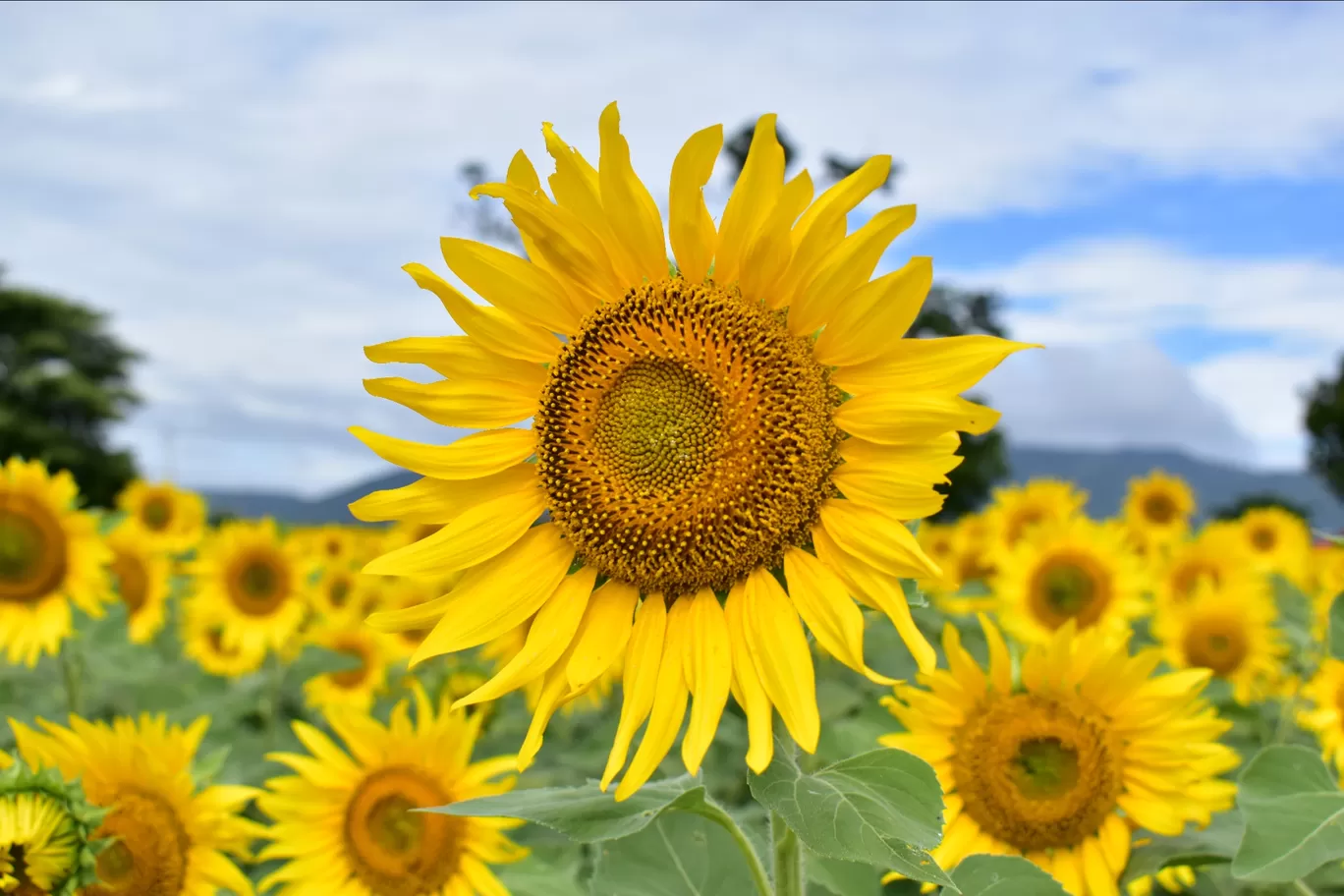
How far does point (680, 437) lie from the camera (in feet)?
6.70

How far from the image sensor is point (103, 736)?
3084 millimetres

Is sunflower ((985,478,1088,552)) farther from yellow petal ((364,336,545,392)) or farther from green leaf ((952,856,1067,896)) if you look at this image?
yellow petal ((364,336,545,392))

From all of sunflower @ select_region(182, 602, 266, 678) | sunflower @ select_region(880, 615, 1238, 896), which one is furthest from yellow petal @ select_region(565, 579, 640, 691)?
sunflower @ select_region(182, 602, 266, 678)

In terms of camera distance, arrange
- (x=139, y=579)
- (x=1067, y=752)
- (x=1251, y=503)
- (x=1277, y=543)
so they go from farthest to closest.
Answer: (x=1251, y=503) → (x=1277, y=543) → (x=139, y=579) → (x=1067, y=752)

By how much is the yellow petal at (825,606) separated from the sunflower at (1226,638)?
15.1 feet

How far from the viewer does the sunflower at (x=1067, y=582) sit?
601 centimetres

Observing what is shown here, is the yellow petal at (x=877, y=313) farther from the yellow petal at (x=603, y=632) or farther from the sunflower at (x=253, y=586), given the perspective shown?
the sunflower at (x=253, y=586)

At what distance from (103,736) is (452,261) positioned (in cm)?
195

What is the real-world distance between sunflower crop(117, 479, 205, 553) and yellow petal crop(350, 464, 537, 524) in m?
7.63

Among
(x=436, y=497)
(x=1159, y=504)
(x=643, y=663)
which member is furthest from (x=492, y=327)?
(x=1159, y=504)

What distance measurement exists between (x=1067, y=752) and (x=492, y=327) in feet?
6.41

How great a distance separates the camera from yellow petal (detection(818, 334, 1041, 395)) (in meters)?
1.82

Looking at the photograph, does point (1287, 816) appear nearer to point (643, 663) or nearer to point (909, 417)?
point (909, 417)

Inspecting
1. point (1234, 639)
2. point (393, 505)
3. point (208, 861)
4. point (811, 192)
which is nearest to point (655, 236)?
point (811, 192)
